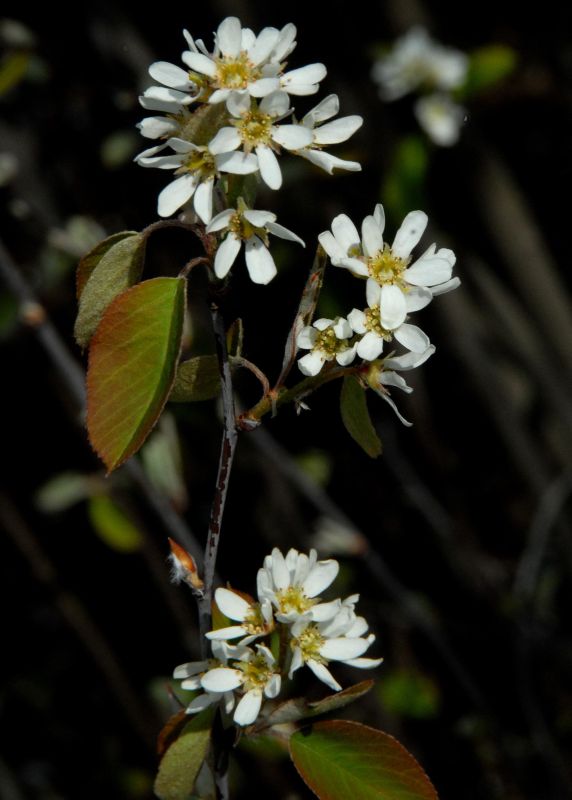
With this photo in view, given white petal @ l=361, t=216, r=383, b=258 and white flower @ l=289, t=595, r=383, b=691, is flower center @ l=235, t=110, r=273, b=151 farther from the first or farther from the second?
white flower @ l=289, t=595, r=383, b=691

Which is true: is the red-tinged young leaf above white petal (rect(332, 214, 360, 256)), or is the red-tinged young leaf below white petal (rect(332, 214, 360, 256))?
above

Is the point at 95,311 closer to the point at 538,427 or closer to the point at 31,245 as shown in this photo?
the point at 31,245

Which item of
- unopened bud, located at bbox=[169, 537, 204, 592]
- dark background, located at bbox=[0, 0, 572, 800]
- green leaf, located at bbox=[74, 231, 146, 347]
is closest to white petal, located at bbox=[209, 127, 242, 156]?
green leaf, located at bbox=[74, 231, 146, 347]

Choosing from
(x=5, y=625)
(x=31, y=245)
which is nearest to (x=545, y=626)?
(x=5, y=625)

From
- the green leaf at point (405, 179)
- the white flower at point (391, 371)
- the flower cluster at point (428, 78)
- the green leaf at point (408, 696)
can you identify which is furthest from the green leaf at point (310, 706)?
the flower cluster at point (428, 78)

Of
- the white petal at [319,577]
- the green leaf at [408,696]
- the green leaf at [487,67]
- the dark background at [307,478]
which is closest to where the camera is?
the white petal at [319,577]

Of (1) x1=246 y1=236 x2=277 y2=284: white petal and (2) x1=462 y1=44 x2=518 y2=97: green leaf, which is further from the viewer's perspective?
(2) x1=462 y1=44 x2=518 y2=97: green leaf

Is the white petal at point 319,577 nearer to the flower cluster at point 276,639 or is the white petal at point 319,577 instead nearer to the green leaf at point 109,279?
the flower cluster at point 276,639

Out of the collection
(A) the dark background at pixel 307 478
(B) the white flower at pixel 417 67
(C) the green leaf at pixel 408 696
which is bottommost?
(C) the green leaf at pixel 408 696
